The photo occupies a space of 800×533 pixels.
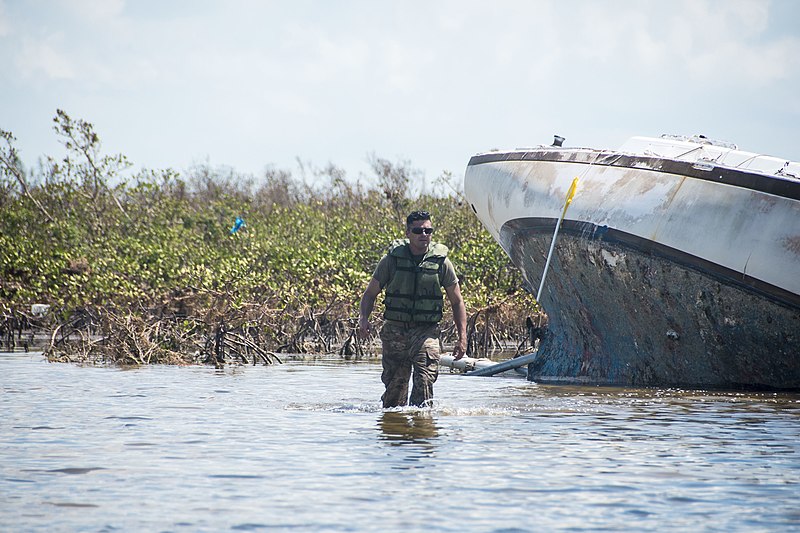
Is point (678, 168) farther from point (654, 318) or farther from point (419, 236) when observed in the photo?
point (419, 236)

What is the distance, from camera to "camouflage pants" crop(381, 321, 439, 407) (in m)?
9.12

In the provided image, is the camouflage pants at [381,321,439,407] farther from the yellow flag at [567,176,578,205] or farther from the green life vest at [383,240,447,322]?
the yellow flag at [567,176,578,205]

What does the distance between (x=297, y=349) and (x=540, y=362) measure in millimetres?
6956

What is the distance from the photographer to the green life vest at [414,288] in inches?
357

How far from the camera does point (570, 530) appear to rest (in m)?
4.92

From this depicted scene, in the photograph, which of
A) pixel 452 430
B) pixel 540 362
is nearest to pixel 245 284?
pixel 540 362

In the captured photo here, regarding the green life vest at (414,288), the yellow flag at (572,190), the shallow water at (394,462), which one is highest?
the yellow flag at (572,190)

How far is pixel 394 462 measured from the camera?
21.8 ft

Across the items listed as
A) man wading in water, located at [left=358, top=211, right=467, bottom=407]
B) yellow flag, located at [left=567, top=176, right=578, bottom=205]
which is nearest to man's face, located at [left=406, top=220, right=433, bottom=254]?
man wading in water, located at [left=358, top=211, right=467, bottom=407]

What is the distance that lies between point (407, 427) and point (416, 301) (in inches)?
48.4

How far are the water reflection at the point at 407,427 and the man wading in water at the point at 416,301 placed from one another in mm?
308

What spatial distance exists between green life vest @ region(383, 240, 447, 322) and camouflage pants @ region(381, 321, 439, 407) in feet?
0.39

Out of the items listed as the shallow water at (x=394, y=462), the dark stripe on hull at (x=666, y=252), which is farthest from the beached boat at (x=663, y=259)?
the shallow water at (x=394, y=462)

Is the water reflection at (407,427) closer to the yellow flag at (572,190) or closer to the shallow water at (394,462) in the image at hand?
the shallow water at (394,462)
